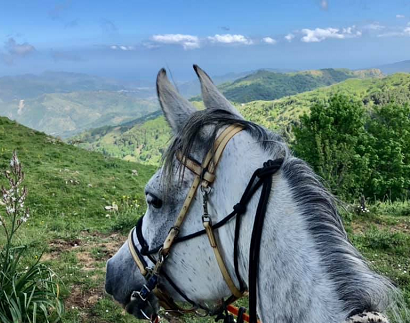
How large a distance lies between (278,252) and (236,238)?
0.68 ft

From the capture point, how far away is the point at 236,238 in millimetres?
1554

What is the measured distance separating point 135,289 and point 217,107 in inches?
44.1

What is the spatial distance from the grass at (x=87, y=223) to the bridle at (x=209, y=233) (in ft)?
7.02

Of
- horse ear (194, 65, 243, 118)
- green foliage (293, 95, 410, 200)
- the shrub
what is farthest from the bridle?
green foliage (293, 95, 410, 200)

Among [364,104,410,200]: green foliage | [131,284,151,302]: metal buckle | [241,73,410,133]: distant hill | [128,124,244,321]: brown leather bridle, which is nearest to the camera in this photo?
[128,124,244,321]: brown leather bridle

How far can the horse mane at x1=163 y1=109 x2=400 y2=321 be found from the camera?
1271mm

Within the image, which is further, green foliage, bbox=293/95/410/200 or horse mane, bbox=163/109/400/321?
green foliage, bbox=293/95/410/200

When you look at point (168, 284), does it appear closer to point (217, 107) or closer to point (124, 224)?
point (217, 107)

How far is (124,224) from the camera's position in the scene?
340 inches

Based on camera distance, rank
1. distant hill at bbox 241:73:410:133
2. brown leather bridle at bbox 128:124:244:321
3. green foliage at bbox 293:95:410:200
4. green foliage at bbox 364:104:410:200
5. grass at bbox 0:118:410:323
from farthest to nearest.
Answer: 1. distant hill at bbox 241:73:410:133
2. green foliage at bbox 364:104:410:200
3. green foliage at bbox 293:95:410:200
4. grass at bbox 0:118:410:323
5. brown leather bridle at bbox 128:124:244:321

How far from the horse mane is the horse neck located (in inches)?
1.2

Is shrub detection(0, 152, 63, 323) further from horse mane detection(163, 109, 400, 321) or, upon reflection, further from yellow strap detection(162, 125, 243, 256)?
horse mane detection(163, 109, 400, 321)

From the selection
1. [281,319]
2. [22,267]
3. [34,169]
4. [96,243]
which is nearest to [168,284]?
[281,319]

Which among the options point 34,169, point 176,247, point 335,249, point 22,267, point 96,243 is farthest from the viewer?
point 34,169
